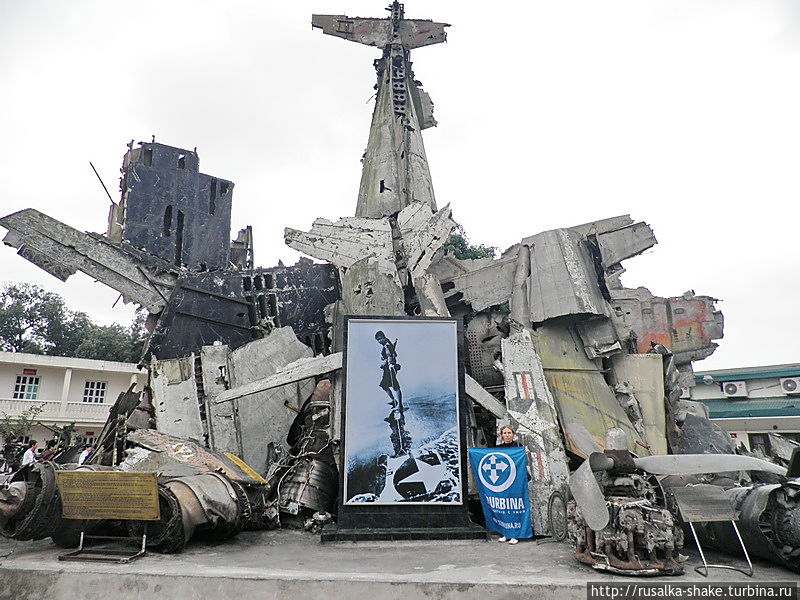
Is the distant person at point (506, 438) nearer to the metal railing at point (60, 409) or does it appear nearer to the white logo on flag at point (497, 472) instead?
the white logo on flag at point (497, 472)

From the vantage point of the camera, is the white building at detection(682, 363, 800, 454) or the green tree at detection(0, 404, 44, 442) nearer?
the green tree at detection(0, 404, 44, 442)

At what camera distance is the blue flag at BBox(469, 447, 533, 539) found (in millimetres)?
7977

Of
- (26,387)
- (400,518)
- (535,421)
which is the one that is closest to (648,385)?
(535,421)

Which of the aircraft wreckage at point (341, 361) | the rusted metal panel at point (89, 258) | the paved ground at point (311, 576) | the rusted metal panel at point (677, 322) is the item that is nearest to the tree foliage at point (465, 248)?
the aircraft wreckage at point (341, 361)

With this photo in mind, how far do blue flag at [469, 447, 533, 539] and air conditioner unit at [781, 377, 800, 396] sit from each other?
22.7m

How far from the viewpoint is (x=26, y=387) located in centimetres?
2639

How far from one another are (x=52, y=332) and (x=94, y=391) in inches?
413

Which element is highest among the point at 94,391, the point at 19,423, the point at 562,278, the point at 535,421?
the point at 562,278

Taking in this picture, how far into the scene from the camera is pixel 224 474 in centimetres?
849

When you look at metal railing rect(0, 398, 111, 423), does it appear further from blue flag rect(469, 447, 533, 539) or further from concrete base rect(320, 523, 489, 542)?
blue flag rect(469, 447, 533, 539)

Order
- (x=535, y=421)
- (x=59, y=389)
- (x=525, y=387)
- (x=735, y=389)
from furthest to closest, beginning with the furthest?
(x=59, y=389) → (x=735, y=389) → (x=525, y=387) → (x=535, y=421)

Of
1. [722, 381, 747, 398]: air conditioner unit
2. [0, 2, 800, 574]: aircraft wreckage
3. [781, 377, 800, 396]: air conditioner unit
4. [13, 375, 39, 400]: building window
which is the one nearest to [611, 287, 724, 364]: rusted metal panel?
[0, 2, 800, 574]: aircraft wreckage

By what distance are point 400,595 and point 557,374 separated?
7.64 meters

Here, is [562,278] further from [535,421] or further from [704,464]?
[704,464]
